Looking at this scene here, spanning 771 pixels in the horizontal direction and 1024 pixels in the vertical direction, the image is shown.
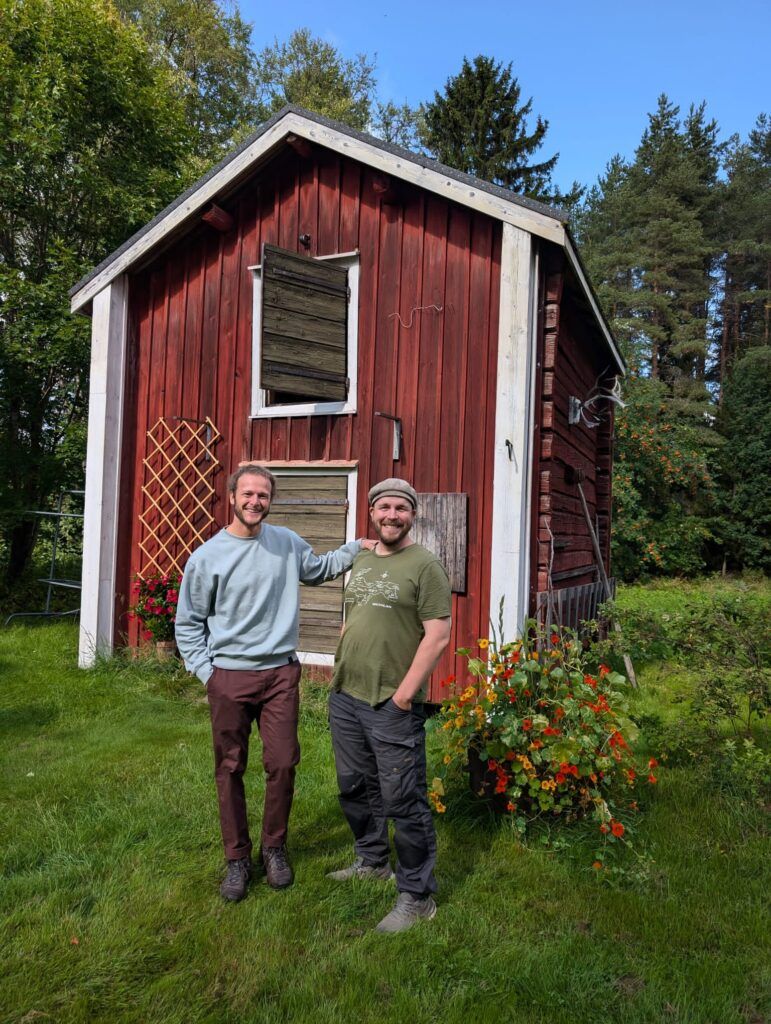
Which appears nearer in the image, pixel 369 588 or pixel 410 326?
pixel 369 588

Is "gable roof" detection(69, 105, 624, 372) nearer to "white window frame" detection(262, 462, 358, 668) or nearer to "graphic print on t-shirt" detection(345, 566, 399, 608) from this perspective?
"white window frame" detection(262, 462, 358, 668)

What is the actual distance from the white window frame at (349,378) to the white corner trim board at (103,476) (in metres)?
1.87

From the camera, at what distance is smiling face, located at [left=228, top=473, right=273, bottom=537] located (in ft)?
10.7

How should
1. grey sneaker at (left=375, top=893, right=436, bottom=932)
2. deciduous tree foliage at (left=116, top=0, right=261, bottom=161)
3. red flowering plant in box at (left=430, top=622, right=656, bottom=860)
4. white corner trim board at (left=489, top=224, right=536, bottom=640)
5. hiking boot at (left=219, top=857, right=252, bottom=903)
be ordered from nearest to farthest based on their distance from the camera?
grey sneaker at (left=375, top=893, right=436, bottom=932) < hiking boot at (left=219, top=857, right=252, bottom=903) < red flowering plant in box at (left=430, top=622, right=656, bottom=860) < white corner trim board at (left=489, top=224, right=536, bottom=640) < deciduous tree foliage at (left=116, top=0, right=261, bottom=161)

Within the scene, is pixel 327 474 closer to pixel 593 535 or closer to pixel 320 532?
pixel 320 532

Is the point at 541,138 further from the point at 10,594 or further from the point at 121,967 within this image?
the point at 121,967

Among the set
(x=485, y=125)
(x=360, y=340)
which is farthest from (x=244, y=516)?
(x=485, y=125)

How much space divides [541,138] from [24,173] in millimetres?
16994

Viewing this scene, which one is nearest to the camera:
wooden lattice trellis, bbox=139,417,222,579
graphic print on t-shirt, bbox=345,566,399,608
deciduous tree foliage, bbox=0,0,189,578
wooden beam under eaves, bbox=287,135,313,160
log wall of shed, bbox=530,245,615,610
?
graphic print on t-shirt, bbox=345,566,399,608

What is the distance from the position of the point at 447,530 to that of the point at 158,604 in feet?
11.3

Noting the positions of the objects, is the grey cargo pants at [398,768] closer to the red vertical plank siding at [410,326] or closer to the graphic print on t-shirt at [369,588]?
the graphic print on t-shirt at [369,588]

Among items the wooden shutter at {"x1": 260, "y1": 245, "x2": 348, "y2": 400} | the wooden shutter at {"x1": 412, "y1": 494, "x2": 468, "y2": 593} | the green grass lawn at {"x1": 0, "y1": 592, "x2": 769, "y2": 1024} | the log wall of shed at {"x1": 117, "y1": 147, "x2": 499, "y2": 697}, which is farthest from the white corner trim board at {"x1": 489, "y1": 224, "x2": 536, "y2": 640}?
the green grass lawn at {"x1": 0, "y1": 592, "x2": 769, "y2": 1024}

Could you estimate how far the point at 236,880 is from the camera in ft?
10.6

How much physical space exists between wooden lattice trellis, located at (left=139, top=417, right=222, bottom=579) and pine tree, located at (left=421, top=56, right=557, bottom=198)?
18546 millimetres
